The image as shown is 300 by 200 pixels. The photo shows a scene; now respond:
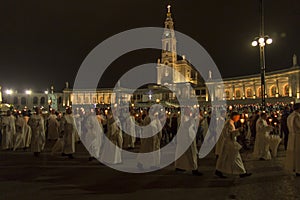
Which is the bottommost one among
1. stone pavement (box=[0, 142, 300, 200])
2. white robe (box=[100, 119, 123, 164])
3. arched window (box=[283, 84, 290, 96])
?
stone pavement (box=[0, 142, 300, 200])

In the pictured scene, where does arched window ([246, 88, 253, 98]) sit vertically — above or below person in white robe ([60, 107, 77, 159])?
above

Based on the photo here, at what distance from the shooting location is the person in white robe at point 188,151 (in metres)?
9.82

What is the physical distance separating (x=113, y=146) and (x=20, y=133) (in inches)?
288

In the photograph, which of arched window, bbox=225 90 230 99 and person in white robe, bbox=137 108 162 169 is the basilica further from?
person in white robe, bbox=137 108 162 169

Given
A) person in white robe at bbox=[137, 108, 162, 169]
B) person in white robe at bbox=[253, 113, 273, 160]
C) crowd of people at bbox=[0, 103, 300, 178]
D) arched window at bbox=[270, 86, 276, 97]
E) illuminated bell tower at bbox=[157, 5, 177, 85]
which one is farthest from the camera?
illuminated bell tower at bbox=[157, 5, 177, 85]

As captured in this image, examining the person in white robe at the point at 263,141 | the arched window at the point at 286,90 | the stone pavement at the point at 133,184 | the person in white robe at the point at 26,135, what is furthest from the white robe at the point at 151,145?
the arched window at the point at 286,90

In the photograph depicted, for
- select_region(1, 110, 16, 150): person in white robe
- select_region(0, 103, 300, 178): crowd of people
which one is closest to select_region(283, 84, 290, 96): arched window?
select_region(0, 103, 300, 178): crowd of people

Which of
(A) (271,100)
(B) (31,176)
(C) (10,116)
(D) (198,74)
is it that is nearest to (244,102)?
(A) (271,100)

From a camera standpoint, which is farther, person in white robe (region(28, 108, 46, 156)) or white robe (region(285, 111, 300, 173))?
person in white robe (region(28, 108, 46, 156))

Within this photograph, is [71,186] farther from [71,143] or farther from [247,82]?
[247,82]

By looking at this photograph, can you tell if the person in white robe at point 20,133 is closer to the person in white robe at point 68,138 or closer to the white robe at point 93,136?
Result: the person in white robe at point 68,138

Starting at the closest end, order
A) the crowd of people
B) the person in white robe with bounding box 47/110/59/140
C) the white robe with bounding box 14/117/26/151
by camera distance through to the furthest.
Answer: the crowd of people
the white robe with bounding box 14/117/26/151
the person in white robe with bounding box 47/110/59/140

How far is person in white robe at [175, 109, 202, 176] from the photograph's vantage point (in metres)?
9.82

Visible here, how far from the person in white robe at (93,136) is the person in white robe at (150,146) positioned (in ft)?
8.37
